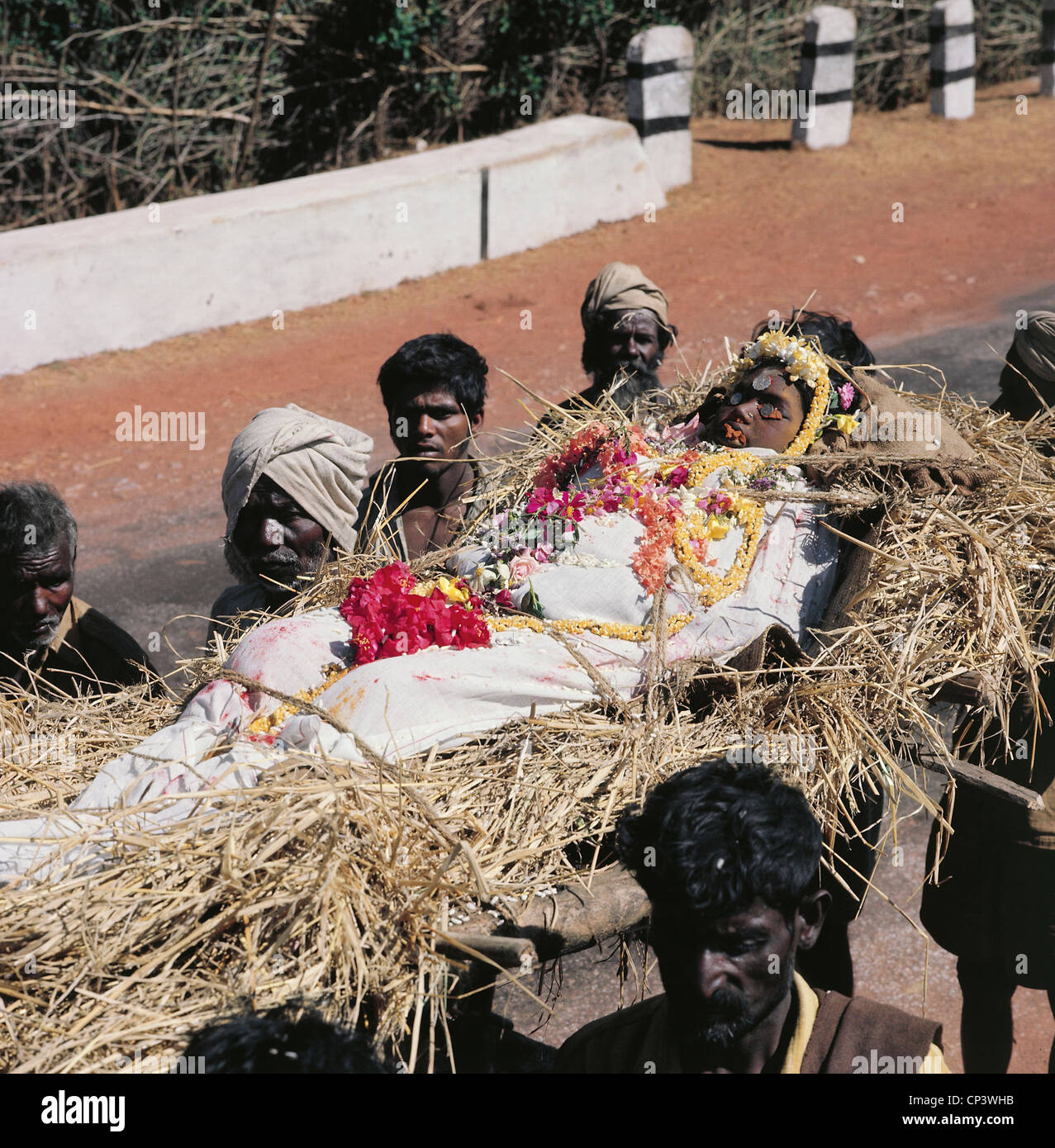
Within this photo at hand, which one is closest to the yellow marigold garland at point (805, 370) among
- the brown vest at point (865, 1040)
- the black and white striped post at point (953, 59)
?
the brown vest at point (865, 1040)

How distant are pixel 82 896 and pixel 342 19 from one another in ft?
35.4

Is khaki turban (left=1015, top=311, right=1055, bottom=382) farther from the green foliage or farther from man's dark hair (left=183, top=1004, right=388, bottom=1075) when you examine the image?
the green foliage

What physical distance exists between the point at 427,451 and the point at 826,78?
1039cm

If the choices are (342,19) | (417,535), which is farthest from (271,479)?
(342,19)

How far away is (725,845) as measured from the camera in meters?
2.27

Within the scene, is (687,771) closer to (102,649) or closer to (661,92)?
(102,649)

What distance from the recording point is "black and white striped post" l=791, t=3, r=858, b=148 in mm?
12625

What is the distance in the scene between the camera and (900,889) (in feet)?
16.3

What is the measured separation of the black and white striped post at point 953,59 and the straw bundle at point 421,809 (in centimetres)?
1135

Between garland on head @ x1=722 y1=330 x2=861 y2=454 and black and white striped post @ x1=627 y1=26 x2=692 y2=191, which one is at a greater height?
black and white striped post @ x1=627 y1=26 x2=692 y2=191

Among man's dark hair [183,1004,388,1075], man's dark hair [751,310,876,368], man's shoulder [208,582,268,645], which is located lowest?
man's dark hair [183,1004,388,1075]
